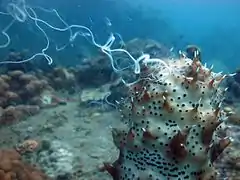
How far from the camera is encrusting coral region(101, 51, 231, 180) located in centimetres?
325

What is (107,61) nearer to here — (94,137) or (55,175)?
(94,137)

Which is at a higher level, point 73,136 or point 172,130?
point 172,130

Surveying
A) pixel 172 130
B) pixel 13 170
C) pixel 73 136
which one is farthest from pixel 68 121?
pixel 172 130

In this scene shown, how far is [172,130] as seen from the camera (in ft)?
10.8

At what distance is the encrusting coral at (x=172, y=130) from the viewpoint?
325 cm

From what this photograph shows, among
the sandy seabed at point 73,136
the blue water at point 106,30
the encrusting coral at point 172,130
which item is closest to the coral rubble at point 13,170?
the sandy seabed at point 73,136

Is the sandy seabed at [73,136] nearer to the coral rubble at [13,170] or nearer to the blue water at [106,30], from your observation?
the coral rubble at [13,170]

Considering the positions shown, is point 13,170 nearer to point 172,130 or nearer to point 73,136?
point 172,130

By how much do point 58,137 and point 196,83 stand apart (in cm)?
481

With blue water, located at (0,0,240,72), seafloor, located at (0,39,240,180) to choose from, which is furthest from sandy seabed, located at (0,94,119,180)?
blue water, located at (0,0,240,72)

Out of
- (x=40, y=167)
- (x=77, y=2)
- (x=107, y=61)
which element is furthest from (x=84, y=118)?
(x=77, y=2)

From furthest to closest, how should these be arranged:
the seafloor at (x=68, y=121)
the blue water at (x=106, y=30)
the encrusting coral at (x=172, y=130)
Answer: the blue water at (x=106, y=30)
the seafloor at (x=68, y=121)
the encrusting coral at (x=172, y=130)

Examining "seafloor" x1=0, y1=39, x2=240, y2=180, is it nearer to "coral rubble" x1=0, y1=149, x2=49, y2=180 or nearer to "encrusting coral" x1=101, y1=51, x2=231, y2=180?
"coral rubble" x1=0, y1=149, x2=49, y2=180

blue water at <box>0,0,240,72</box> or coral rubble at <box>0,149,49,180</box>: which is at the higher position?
blue water at <box>0,0,240,72</box>
